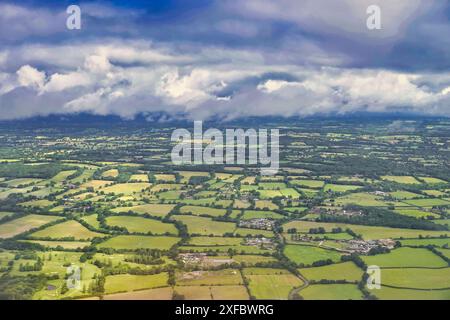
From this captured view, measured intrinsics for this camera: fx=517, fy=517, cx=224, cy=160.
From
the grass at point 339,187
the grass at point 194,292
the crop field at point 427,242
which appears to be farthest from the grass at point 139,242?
the grass at point 339,187

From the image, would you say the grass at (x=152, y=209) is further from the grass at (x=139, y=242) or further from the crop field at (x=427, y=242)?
the crop field at (x=427, y=242)

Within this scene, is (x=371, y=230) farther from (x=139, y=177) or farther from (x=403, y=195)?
(x=139, y=177)

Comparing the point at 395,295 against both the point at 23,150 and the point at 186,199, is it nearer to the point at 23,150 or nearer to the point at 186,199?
the point at 186,199

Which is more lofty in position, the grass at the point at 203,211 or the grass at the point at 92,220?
the grass at the point at 203,211

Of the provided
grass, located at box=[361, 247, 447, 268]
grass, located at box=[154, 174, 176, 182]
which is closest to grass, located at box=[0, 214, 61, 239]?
grass, located at box=[154, 174, 176, 182]

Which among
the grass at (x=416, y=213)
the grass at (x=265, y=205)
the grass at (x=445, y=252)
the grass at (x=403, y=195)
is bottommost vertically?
the grass at (x=445, y=252)

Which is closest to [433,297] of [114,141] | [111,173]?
[111,173]
